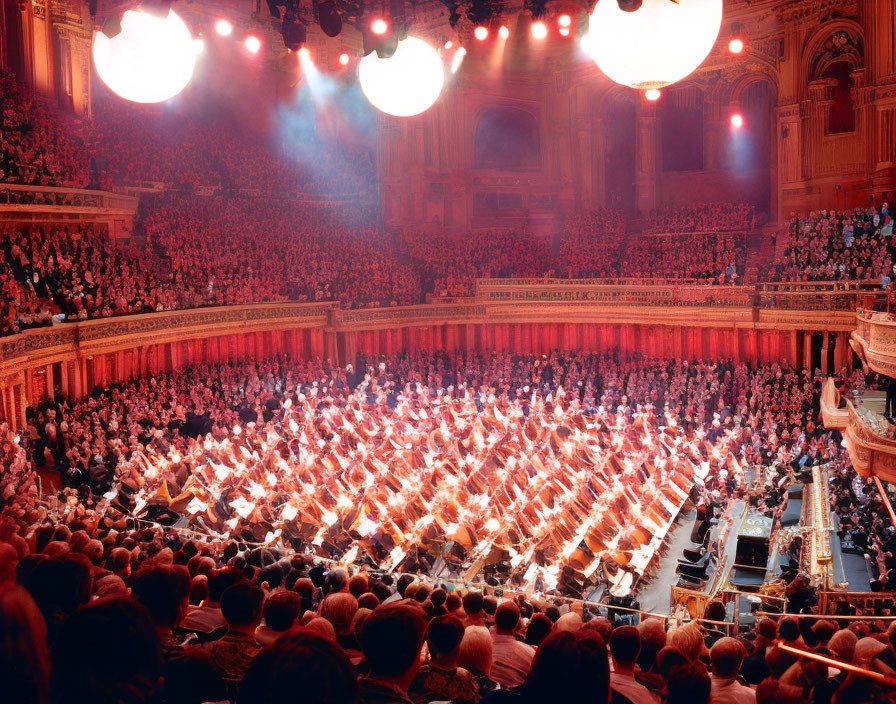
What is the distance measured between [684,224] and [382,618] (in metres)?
32.5

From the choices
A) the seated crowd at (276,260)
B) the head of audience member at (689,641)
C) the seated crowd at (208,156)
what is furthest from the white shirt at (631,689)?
the seated crowd at (208,156)

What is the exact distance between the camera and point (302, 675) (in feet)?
Result: 8.95

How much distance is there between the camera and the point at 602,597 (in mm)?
13547

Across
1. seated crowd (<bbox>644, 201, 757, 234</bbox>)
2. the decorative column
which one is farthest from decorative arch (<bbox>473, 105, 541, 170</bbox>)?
seated crowd (<bbox>644, 201, 757, 234</bbox>)

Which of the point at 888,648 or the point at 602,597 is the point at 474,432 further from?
the point at 888,648

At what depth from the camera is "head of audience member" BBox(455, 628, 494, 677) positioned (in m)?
4.40

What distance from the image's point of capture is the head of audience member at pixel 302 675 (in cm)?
271

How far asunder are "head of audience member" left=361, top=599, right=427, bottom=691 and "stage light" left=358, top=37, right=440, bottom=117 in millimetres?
5803

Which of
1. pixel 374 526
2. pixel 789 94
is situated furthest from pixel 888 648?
pixel 789 94

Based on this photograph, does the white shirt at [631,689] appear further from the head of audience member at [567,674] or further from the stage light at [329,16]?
the stage light at [329,16]

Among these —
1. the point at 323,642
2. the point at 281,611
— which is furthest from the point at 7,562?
the point at 323,642

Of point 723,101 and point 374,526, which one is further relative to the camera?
point 723,101

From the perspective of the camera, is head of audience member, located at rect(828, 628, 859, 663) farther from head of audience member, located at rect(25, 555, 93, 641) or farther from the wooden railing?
the wooden railing

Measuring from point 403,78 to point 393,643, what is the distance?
6118 millimetres
